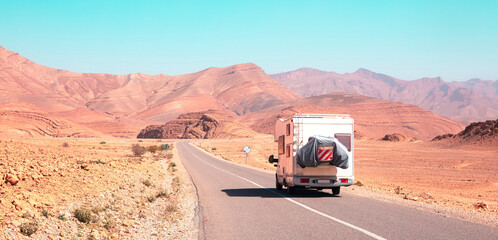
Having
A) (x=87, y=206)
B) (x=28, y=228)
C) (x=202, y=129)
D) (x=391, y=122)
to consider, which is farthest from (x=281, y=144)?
(x=391, y=122)

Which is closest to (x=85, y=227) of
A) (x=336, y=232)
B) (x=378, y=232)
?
(x=336, y=232)

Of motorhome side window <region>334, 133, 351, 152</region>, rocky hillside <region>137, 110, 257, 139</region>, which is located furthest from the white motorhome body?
rocky hillside <region>137, 110, 257, 139</region>

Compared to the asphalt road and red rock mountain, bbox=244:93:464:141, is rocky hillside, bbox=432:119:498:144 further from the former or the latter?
red rock mountain, bbox=244:93:464:141

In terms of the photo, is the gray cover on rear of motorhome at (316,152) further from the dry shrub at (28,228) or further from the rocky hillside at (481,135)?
the rocky hillside at (481,135)

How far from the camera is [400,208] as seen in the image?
1352 centimetres

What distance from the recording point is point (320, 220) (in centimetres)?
1120

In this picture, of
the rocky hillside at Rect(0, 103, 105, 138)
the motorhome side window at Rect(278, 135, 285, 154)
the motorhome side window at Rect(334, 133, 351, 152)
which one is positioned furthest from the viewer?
the rocky hillside at Rect(0, 103, 105, 138)

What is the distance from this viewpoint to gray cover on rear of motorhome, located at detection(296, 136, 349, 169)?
51.2ft

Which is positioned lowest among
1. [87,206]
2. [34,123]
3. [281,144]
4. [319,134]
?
[87,206]

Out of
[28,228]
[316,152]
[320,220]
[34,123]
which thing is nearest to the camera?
[28,228]

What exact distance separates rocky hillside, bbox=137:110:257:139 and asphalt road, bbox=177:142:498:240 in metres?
114

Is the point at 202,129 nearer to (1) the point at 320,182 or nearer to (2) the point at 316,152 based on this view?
(1) the point at 320,182

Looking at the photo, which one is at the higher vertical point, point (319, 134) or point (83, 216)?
point (319, 134)

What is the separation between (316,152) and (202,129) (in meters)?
124
